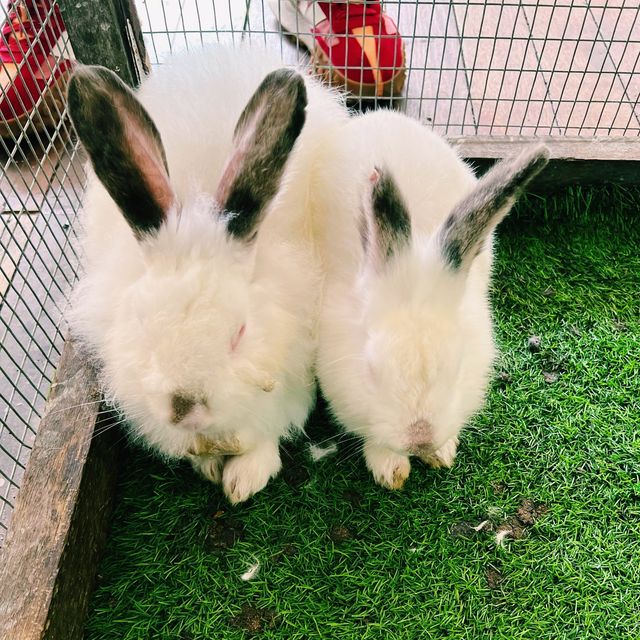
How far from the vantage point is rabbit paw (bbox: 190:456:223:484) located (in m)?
1.77

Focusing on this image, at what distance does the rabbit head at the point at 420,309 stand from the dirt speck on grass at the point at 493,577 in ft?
1.32

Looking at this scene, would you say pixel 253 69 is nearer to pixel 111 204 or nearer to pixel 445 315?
pixel 111 204

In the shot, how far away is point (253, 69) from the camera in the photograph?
1887 millimetres

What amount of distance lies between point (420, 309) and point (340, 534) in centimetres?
66

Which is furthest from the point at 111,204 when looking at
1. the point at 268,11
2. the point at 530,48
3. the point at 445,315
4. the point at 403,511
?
the point at 530,48

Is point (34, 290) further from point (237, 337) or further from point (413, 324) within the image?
point (413, 324)

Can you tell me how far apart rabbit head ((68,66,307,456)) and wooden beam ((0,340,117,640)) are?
0.80 feet

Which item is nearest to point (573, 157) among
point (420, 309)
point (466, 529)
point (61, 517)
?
point (420, 309)

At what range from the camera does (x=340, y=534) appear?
5.63 ft

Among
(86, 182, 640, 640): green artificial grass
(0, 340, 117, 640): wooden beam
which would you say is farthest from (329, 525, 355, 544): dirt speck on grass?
(0, 340, 117, 640): wooden beam

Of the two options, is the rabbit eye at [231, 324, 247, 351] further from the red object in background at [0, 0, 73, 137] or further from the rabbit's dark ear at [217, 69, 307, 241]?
the red object in background at [0, 0, 73, 137]

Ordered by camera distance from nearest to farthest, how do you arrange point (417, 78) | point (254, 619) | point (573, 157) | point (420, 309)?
point (420, 309), point (254, 619), point (573, 157), point (417, 78)

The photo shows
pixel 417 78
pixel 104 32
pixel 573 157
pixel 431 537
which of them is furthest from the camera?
pixel 417 78

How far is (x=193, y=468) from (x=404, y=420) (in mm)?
695
